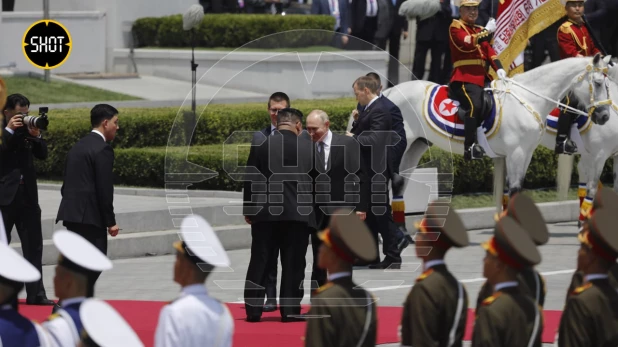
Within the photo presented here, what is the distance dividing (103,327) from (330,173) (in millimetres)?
5651

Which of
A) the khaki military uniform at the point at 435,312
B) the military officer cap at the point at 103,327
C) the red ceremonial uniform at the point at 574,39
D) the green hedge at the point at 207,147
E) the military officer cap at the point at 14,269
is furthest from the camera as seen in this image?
the red ceremonial uniform at the point at 574,39

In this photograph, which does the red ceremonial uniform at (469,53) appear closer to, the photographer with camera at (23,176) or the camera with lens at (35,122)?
the photographer with camera at (23,176)

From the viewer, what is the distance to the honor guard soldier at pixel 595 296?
7.13m

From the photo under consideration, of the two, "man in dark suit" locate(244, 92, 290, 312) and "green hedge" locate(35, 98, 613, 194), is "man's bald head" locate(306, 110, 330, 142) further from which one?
"green hedge" locate(35, 98, 613, 194)

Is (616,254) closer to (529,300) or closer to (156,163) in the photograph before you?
(529,300)

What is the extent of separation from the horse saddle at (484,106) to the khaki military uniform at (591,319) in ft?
29.0

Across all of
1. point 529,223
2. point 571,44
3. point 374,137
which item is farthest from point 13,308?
point 571,44

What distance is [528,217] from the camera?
7645 mm

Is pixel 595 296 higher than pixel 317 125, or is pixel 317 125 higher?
pixel 317 125

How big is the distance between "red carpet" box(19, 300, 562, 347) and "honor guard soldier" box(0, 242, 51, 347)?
394 centimetres

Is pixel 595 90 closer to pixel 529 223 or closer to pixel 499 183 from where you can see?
pixel 499 183

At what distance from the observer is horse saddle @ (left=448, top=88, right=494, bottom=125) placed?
15961 millimetres

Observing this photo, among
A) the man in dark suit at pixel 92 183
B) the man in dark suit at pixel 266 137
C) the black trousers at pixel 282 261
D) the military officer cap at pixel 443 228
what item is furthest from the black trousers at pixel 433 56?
the military officer cap at pixel 443 228

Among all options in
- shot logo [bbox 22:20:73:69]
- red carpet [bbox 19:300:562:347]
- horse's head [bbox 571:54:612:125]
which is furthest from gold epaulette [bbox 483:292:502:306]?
shot logo [bbox 22:20:73:69]
